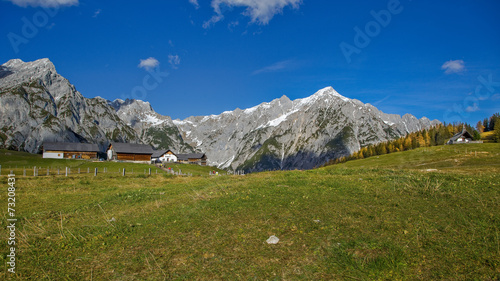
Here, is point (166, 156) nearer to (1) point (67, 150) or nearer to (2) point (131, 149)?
(2) point (131, 149)

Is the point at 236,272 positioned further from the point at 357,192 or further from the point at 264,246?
the point at 357,192

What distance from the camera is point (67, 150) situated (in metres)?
130

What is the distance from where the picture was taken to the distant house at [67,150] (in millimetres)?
124312

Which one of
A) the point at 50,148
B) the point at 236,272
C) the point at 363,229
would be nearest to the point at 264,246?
the point at 236,272

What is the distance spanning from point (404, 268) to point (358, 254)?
134 cm

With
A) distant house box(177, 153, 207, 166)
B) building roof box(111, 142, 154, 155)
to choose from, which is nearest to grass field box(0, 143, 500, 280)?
building roof box(111, 142, 154, 155)

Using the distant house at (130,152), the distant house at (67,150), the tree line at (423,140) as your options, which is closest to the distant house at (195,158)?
the distant house at (130,152)

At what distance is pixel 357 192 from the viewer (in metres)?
Result: 16.4

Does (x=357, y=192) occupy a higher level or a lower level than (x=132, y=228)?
higher

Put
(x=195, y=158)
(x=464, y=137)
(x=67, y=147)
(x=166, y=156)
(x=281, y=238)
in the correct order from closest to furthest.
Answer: (x=281, y=238)
(x=464, y=137)
(x=67, y=147)
(x=166, y=156)
(x=195, y=158)

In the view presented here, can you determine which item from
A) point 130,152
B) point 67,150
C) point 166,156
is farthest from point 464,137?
point 67,150

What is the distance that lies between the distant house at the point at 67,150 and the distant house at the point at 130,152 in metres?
19.9

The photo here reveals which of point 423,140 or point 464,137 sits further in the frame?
point 423,140

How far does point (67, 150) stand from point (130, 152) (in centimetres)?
3646
